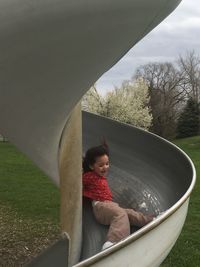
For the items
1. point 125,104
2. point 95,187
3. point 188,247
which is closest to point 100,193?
point 95,187

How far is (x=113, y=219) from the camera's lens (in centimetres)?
438

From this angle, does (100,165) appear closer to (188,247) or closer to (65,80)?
(65,80)

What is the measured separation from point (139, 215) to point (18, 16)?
95.9 inches

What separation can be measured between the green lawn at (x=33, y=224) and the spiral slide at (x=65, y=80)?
2.58 m

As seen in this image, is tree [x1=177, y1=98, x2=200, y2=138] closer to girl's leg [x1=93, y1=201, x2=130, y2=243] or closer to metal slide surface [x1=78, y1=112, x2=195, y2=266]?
metal slide surface [x1=78, y1=112, x2=195, y2=266]

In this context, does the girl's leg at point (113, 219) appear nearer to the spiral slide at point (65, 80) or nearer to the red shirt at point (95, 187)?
the red shirt at point (95, 187)

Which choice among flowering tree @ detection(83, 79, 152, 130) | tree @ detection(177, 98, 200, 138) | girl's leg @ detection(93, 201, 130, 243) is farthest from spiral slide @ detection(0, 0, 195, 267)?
tree @ detection(177, 98, 200, 138)

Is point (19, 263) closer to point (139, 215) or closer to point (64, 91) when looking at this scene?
point (139, 215)

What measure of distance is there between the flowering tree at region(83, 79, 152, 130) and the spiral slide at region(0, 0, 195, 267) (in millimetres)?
31561

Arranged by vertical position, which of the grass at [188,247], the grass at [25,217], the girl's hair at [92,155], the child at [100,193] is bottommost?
the grass at [25,217]

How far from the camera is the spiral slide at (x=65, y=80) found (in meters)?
2.76

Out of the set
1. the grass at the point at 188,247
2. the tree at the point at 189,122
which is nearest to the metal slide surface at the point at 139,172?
the grass at the point at 188,247

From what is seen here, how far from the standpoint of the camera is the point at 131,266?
3305 mm

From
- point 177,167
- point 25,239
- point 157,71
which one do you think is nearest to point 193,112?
point 157,71
